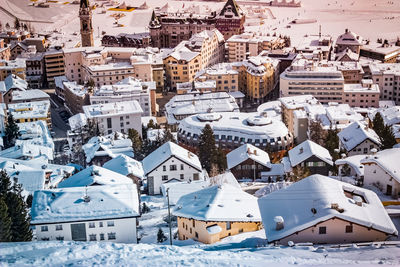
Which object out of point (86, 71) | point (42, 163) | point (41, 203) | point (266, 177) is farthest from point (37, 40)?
point (41, 203)

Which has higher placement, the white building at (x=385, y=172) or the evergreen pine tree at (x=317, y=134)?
the white building at (x=385, y=172)

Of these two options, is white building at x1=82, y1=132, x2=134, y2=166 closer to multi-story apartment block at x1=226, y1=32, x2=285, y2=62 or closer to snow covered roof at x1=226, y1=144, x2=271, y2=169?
snow covered roof at x1=226, y1=144, x2=271, y2=169

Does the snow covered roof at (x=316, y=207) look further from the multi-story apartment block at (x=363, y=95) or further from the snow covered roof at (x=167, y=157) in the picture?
the multi-story apartment block at (x=363, y=95)

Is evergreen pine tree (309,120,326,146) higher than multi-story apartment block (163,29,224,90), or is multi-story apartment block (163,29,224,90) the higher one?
multi-story apartment block (163,29,224,90)

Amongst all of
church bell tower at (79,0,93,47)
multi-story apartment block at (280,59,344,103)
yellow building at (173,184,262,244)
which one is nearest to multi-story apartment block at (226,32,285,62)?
multi-story apartment block at (280,59,344,103)

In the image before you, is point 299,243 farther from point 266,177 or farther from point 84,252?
point 266,177

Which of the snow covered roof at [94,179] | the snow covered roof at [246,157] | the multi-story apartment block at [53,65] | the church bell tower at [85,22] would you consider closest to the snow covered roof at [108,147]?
the snow covered roof at [246,157]
